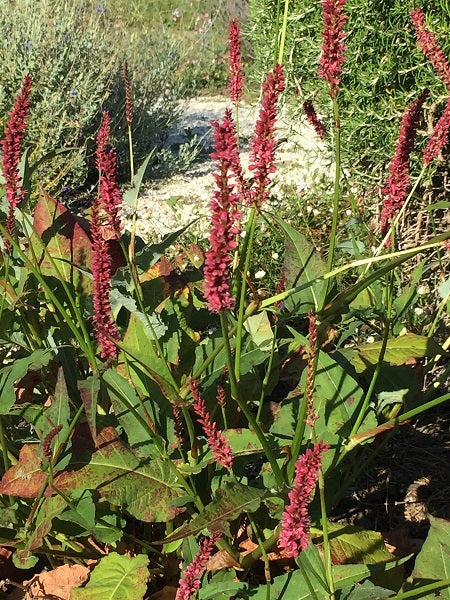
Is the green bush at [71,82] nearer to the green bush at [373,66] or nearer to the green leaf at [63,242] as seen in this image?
the green bush at [373,66]

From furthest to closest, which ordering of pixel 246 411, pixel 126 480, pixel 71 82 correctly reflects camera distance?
pixel 71 82, pixel 126 480, pixel 246 411

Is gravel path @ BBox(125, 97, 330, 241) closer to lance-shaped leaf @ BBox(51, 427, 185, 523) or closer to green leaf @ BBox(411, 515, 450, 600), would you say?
lance-shaped leaf @ BBox(51, 427, 185, 523)

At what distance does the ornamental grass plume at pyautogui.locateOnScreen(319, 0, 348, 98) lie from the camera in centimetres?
110

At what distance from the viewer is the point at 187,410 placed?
4.82 feet

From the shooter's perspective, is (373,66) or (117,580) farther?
(373,66)

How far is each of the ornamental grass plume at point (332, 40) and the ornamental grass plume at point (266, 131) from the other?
0.41 ft

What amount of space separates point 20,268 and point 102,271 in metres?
0.56

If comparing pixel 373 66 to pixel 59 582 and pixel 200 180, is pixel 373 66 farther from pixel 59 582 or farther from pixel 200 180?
pixel 200 180

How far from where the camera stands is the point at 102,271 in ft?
4.17

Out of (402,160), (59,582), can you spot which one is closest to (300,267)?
(402,160)

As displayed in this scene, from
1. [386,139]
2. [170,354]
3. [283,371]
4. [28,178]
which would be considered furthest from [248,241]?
[386,139]

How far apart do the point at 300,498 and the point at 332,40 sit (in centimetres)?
68

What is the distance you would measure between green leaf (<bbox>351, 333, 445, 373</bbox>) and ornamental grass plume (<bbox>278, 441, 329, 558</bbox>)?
0.78 m

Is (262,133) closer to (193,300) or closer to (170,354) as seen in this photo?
(170,354)
